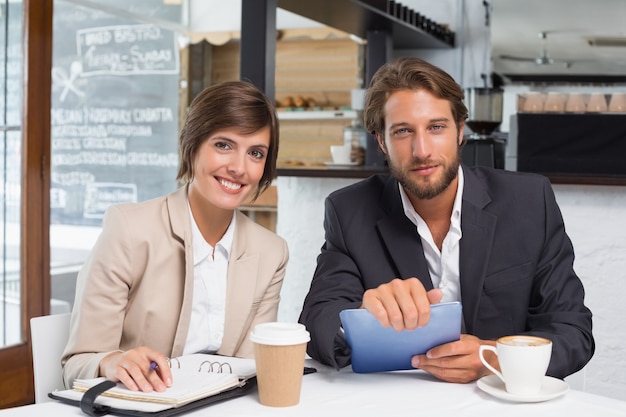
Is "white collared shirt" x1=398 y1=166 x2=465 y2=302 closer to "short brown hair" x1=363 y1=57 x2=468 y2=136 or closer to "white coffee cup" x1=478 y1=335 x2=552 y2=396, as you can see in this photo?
"short brown hair" x1=363 y1=57 x2=468 y2=136

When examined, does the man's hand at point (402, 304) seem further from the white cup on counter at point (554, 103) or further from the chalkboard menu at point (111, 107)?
the chalkboard menu at point (111, 107)

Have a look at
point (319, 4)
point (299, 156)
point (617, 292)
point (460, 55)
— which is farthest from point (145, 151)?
point (617, 292)

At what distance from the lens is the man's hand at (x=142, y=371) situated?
4.58 ft

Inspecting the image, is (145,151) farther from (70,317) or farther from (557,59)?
(70,317)

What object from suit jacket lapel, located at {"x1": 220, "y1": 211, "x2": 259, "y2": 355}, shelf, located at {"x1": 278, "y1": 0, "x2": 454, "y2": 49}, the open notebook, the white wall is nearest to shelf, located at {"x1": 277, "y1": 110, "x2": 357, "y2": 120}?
shelf, located at {"x1": 278, "y1": 0, "x2": 454, "y2": 49}

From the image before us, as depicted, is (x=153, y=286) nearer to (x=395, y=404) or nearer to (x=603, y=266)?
(x=395, y=404)

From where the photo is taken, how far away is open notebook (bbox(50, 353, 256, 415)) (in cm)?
130

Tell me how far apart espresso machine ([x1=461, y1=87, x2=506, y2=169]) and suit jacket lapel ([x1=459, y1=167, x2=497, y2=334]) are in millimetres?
1964

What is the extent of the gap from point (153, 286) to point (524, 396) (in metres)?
0.83

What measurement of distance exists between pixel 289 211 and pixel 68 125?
9.64ft

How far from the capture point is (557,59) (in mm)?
5488

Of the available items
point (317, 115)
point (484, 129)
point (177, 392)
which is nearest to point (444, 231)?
point (177, 392)

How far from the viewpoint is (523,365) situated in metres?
1.38

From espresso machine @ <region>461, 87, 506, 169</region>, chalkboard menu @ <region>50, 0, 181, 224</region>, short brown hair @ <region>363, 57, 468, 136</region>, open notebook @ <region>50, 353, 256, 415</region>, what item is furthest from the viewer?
chalkboard menu @ <region>50, 0, 181, 224</region>
